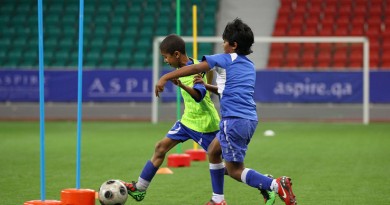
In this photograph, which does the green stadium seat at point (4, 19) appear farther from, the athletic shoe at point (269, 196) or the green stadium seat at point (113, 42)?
the athletic shoe at point (269, 196)

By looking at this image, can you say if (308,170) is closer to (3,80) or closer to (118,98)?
(118,98)

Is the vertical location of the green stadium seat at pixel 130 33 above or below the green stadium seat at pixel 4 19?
below

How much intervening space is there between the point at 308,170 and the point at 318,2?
17.7m

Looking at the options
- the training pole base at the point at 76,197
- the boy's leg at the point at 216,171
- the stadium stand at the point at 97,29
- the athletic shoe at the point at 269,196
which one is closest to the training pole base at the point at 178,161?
the boy's leg at the point at 216,171

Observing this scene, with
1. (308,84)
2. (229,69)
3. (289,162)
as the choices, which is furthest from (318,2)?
(229,69)

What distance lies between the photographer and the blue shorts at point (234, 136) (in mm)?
7215

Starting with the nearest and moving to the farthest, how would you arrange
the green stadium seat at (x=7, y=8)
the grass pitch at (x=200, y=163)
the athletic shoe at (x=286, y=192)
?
the athletic shoe at (x=286, y=192) < the grass pitch at (x=200, y=163) < the green stadium seat at (x=7, y=8)

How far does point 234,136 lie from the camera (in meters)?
7.22

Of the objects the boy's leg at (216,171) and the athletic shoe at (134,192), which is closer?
the boy's leg at (216,171)

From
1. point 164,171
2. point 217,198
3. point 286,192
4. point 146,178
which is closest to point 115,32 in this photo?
point 164,171

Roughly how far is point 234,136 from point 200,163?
567 cm

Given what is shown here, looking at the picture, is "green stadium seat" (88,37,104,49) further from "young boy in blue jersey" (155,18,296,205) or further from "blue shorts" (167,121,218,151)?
"young boy in blue jersey" (155,18,296,205)

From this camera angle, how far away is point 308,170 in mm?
11578

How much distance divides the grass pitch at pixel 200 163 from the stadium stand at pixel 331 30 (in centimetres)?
522
